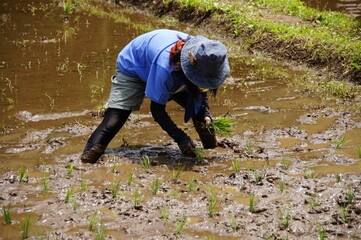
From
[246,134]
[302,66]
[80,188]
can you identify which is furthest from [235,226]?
[302,66]

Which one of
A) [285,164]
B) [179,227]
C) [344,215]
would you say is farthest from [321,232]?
[285,164]

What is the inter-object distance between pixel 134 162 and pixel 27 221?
1.41 m

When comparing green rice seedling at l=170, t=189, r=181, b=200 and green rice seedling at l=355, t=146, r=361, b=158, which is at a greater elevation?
green rice seedling at l=355, t=146, r=361, b=158

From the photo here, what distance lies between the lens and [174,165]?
14.0 feet

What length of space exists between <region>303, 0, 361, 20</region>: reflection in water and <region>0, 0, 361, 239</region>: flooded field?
358 centimetres

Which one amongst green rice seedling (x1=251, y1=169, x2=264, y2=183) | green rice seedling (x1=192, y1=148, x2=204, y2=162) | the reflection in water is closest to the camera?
green rice seedling (x1=251, y1=169, x2=264, y2=183)

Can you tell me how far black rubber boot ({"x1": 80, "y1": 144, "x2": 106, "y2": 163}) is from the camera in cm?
427

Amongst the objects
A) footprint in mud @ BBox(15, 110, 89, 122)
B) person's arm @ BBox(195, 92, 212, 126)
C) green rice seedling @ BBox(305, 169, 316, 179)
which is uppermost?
person's arm @ BBox(195, 92, 212, 126)

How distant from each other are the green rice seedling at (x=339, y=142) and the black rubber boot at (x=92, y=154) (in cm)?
202

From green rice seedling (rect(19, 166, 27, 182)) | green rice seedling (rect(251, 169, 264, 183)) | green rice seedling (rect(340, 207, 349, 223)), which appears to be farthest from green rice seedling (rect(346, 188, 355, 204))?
green rice seedling (rect(19, 166, 27, 182))

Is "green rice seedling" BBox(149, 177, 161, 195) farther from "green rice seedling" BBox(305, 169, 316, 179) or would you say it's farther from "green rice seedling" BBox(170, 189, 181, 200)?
"green rice seedling" BBox(305, 169, 316, 179)

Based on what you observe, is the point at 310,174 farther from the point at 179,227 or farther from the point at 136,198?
the point at 136,198

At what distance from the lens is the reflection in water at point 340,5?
9967mm

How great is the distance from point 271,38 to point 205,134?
12.8 feet
